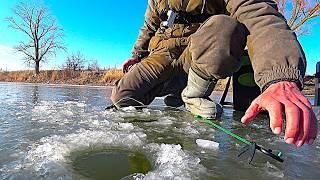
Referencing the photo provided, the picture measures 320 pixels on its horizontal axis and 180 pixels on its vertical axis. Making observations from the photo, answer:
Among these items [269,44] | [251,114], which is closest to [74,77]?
[269,44]

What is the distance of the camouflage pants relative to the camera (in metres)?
1.46

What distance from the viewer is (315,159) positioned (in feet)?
3.41

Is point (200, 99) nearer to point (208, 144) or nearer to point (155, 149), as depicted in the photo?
point (208, 144)

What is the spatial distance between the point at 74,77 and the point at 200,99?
1719 centimetres

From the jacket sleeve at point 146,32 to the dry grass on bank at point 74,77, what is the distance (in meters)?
8.93

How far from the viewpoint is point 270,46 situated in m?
0.97

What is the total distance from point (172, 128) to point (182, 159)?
0.58 meters

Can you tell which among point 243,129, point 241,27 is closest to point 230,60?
point 241,27

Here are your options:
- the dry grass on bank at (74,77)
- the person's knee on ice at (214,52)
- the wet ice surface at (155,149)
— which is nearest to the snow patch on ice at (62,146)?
the wet ice surface at (155,149)

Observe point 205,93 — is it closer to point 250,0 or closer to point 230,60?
point 230,60

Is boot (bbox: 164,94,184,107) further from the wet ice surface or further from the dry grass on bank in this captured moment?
the dry grass on bank

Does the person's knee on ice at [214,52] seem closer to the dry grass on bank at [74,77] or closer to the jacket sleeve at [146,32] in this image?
the jacket sleeve at [146,32]

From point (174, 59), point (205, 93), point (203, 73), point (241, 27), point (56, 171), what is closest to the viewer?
point (56, 171)

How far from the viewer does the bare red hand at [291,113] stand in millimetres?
635
